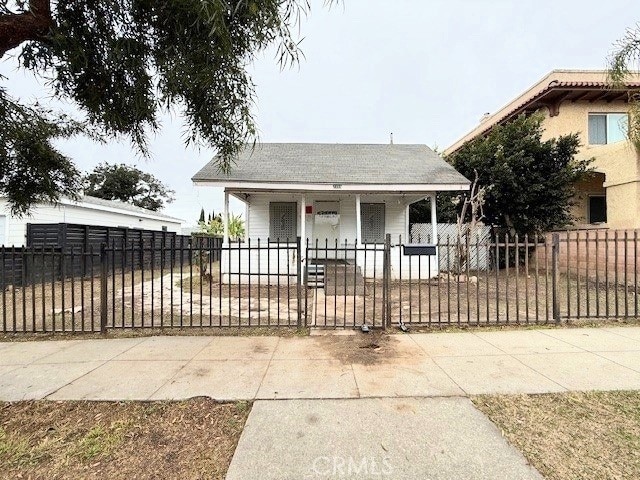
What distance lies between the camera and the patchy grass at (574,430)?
242 centimetres

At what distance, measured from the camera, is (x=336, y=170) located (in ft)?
41.5

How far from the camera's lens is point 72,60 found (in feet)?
11.2

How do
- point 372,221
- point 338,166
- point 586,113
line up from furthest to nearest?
point 586,113 < point 372,221 < point 338,166

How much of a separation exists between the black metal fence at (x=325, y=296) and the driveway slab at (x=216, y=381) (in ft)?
2.60

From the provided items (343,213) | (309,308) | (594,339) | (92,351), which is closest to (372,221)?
(343,213)

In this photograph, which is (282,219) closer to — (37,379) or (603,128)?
(37,379)

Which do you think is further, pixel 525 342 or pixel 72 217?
pixel 72 217

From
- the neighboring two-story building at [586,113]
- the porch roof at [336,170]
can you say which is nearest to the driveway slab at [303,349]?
the porch roof at [336,170]

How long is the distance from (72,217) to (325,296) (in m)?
14.6

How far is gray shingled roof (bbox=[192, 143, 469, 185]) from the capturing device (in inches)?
454

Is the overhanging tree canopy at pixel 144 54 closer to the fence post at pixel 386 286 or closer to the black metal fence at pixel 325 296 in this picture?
the black metal fence at pixel 325 296

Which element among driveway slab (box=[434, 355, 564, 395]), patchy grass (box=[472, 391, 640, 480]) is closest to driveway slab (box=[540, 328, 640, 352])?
driveway slab (box=[434, 355, 564, 395])

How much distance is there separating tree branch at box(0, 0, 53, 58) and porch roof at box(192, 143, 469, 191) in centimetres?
631

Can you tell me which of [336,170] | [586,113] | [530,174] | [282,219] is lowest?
[282,219]
